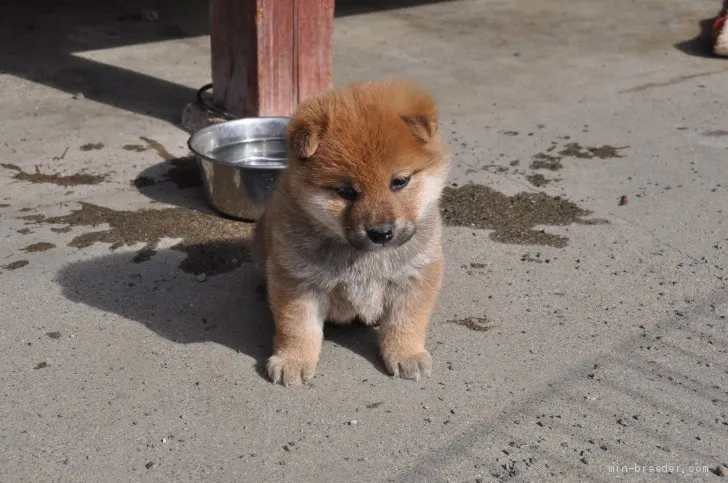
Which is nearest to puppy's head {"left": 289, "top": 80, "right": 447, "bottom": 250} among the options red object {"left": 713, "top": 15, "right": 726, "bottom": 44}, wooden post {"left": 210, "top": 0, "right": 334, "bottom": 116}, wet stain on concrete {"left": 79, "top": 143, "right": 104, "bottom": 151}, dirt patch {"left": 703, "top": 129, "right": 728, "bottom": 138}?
wooden post {"left": 210, "top": 0, "right": 334, "bottom": 116}

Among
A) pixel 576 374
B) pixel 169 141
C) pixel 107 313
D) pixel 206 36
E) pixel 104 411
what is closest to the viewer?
pixel 104 411

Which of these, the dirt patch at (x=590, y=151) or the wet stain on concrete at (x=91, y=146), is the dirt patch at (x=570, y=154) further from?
the wet stain on concrete at (x=91, y=146)

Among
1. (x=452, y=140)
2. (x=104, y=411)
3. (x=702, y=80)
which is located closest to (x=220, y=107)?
(x=452, y=140)

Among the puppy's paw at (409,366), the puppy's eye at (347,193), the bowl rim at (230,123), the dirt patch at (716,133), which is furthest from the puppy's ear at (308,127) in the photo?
the dirt patch at (716,133)

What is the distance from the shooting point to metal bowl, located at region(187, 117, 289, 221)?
502 cm

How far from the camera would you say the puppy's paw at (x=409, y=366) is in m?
3.77

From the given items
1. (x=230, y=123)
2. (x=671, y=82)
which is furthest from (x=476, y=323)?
(x=671, y=82)

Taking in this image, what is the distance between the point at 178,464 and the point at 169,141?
356 cm

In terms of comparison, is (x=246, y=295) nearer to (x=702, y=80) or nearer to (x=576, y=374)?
(x=576, y=374)

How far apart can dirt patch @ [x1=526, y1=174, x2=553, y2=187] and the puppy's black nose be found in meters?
2.80

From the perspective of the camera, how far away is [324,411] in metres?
3.58

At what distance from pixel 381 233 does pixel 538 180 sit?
9.57 feet

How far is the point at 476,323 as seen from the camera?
14.1 feet

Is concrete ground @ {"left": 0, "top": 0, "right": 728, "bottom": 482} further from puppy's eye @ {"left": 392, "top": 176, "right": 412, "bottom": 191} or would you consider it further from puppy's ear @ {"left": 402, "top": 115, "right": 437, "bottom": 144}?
puppy's ear @ {"left": 402, "top": 115, "right": 437, "bottom": 144}
